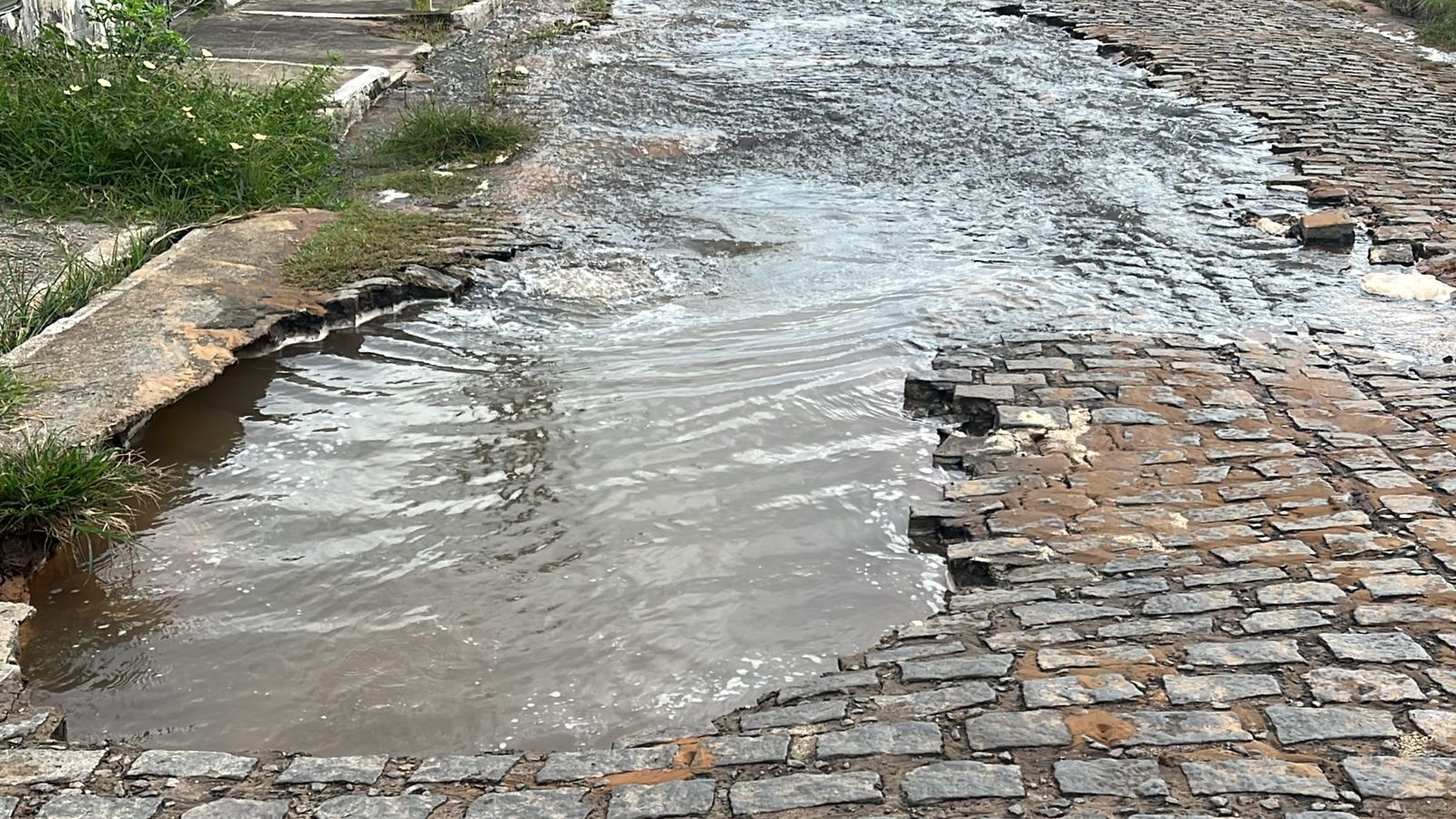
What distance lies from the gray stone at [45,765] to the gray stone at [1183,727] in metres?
2.68

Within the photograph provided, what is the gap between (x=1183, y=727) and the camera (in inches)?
132

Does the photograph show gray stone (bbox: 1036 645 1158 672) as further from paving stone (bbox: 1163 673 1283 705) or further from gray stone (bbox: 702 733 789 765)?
gray stone (bbox: 702 733 789 765)

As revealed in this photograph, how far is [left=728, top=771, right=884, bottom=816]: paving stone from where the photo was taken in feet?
10.2

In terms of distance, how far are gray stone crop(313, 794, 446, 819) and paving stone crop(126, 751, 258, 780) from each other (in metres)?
0.32

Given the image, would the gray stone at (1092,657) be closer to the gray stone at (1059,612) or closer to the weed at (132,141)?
the gray stone at (1059,612)

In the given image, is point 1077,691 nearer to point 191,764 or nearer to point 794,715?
point 794,715

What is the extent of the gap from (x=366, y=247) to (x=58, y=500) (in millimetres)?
2934

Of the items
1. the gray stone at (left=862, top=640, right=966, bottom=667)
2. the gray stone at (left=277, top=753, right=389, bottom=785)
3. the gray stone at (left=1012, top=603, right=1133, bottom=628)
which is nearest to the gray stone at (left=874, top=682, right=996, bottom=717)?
the gray stone at (left=862, top=640, right=966, bottom=667)

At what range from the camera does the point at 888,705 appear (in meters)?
3.57

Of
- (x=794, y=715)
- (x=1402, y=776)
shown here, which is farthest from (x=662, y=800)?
(x=1402, y=776)

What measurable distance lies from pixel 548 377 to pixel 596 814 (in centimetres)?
314

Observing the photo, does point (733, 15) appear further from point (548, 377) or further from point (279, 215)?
point (548, 377)

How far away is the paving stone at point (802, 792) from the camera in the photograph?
10.2 feet

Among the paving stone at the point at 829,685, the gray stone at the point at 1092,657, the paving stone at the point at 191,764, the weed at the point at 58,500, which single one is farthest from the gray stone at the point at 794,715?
the weed at the point at 58,500
